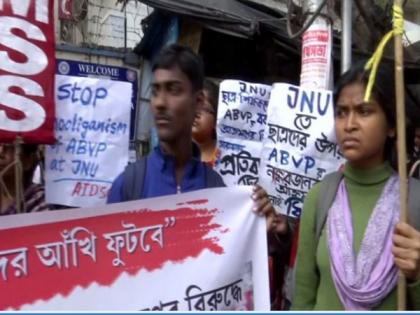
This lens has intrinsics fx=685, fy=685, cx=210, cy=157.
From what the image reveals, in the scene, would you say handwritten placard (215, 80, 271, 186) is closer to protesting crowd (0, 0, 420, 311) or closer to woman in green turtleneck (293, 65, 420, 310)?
protesting crowd (0, 0, 420, 311)

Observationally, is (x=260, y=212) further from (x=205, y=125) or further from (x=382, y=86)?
(x=205, y=125)

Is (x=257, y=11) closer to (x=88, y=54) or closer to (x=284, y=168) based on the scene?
(x=88, y=54)

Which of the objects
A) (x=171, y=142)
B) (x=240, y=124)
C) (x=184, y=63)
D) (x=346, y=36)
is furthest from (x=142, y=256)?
(x=346, y=36)

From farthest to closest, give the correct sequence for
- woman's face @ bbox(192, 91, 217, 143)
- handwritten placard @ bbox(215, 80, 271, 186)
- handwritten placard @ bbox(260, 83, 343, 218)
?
woman's face @ bbox(192, 91, 217, 143)
handwritten placard @ bbox(215, 80, 271, 186)
handwritten placard @ bbox(260, 83, 343, 218)

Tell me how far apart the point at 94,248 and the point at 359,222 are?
2.73 feet

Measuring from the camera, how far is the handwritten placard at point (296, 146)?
3.12m

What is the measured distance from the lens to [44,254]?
2094 mm

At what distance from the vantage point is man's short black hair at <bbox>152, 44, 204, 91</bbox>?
2373mm

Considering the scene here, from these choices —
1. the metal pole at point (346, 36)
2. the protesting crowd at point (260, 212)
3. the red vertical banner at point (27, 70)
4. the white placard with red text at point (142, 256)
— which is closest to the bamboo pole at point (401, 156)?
the protesting crowd at point (260, 212)

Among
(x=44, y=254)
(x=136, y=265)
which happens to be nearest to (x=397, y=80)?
(x=136, y=265)

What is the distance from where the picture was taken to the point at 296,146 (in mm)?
3168

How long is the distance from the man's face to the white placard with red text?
22 cm

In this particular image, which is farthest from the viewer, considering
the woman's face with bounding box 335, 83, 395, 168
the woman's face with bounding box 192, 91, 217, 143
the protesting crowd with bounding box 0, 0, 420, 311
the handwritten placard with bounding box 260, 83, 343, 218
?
the woman's face with bounding box 192, 91, 217, 143

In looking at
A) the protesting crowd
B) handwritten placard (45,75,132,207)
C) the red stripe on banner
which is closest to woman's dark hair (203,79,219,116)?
handwritten placard (45,75,132,207)
